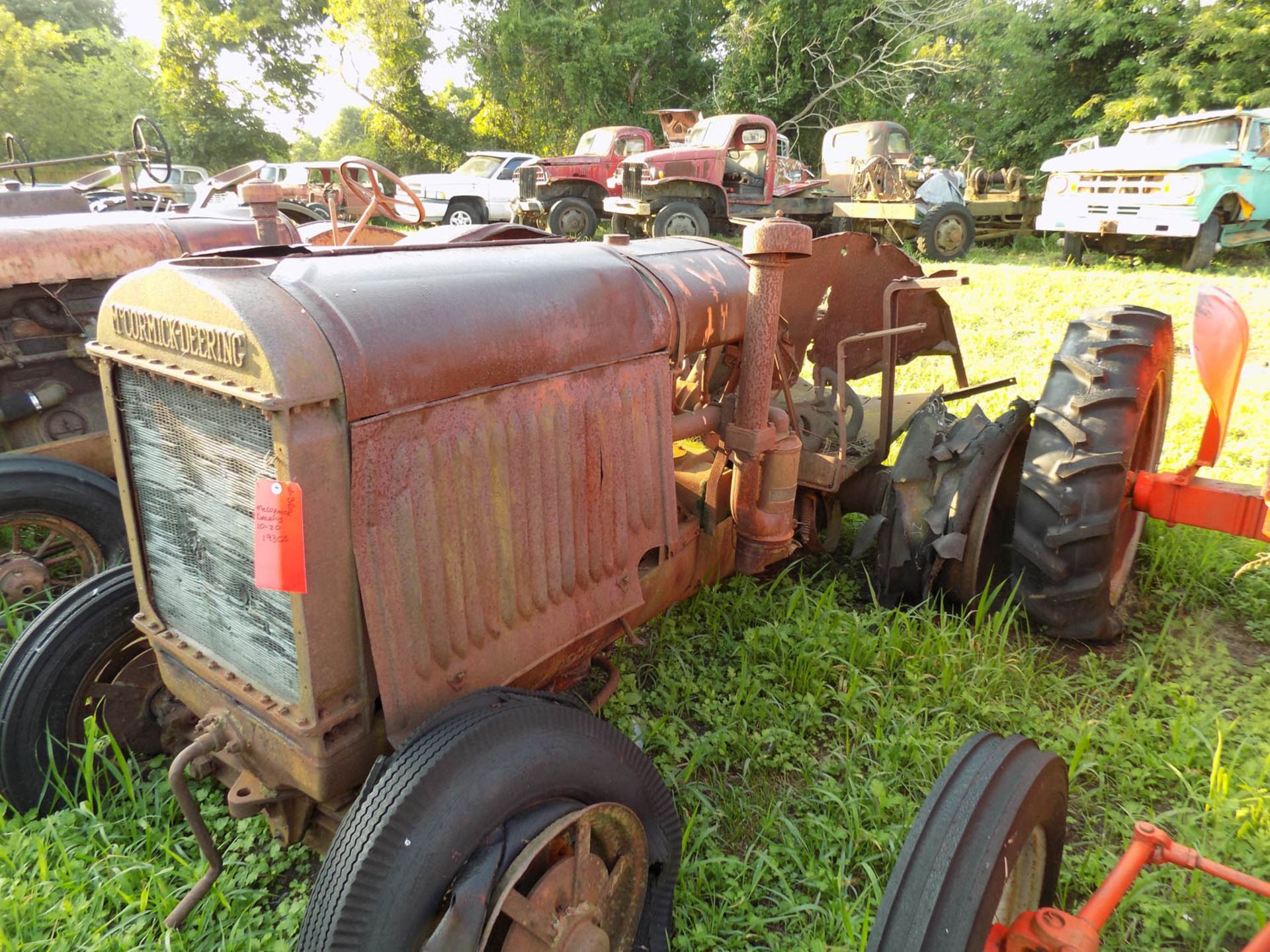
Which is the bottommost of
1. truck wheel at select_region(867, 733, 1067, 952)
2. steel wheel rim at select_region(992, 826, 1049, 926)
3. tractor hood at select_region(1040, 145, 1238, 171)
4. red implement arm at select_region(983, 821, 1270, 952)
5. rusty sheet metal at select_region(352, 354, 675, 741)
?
steel wheel rim at select_region(992, 826, 1049, 926)

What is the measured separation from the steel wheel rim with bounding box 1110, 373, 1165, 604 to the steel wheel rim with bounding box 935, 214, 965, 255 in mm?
9550

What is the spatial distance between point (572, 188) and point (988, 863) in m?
13.0

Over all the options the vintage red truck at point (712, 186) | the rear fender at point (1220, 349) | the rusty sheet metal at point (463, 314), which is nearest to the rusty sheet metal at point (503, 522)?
the rusty sheet metal at point (463, 314)

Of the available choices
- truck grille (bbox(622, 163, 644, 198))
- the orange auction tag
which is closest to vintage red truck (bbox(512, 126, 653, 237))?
truck grille (bbox(622, 163, 644, 198))

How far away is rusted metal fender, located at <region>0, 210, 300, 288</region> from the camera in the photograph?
10.6ft

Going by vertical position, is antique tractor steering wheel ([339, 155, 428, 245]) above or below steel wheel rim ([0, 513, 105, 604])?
above

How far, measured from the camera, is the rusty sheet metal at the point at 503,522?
152 cm

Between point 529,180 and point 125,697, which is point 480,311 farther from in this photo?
point 529,180

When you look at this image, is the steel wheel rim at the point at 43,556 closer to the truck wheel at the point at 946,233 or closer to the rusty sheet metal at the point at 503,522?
the rusty sheet metal at the point at 503,522

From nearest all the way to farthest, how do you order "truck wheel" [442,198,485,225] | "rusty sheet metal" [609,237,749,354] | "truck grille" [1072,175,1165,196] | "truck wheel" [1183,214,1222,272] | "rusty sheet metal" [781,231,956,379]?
"rusty sheet metal" [609,237,749,354] < "rusty sheet metal" [781,231,956,379] < "truck wheel" [1183,214,1222,272] < "truck grille" [1072,175,1165,196] < "truck wheel" [442,198,485,225]

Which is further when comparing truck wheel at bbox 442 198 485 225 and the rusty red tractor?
truck wheel at bbox 442 198 485 225

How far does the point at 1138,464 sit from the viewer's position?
303cm

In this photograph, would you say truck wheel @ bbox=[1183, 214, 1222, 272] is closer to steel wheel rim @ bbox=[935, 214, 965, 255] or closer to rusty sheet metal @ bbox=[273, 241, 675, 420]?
steel wheel rim @ bbox=[935, 214, 965, 255]

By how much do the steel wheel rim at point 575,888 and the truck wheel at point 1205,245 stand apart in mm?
10875
